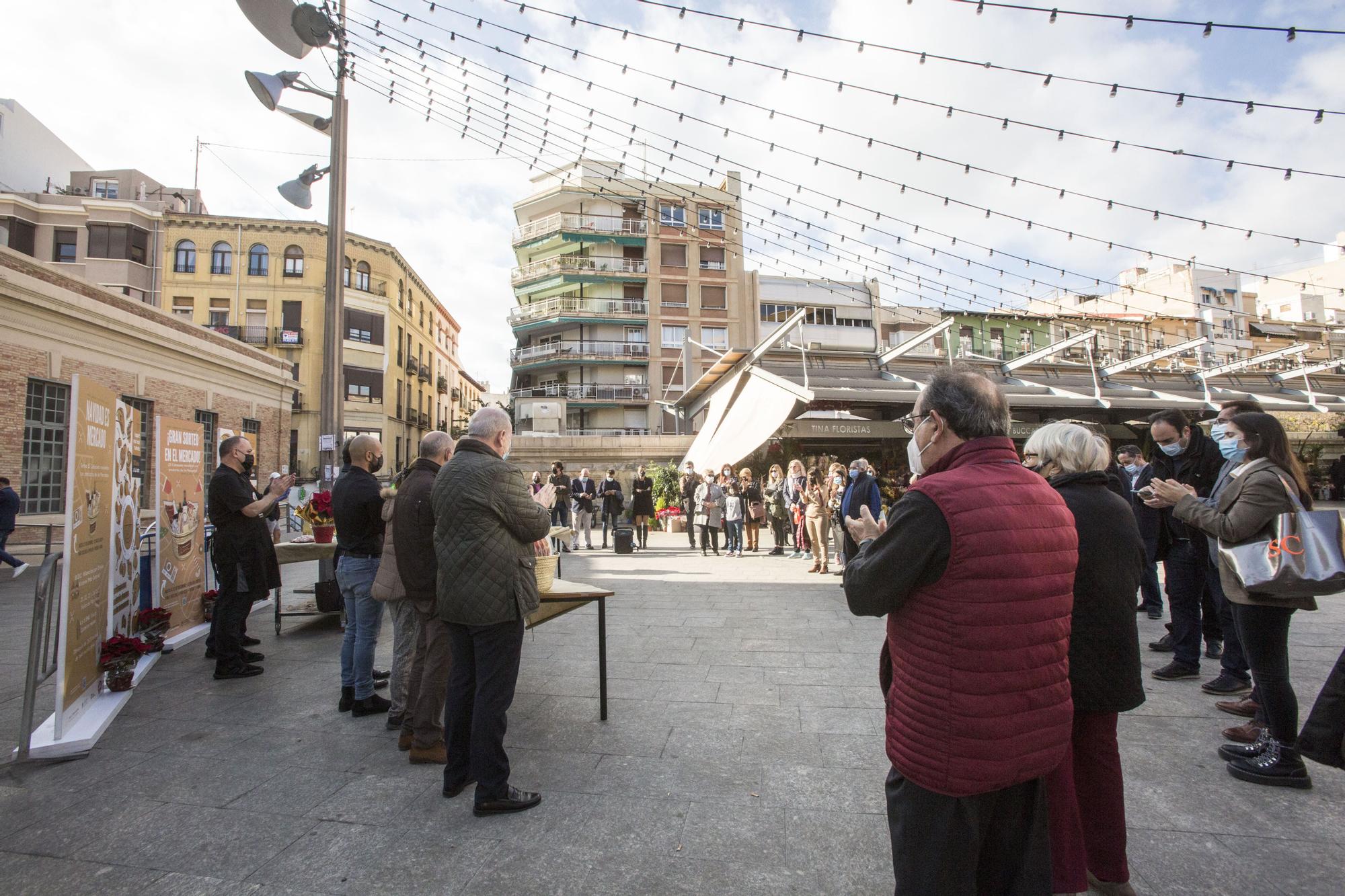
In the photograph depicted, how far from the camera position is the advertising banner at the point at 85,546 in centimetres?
347

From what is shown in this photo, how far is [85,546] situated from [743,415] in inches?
603

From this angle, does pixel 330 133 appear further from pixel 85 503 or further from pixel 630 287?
pixel 630 287

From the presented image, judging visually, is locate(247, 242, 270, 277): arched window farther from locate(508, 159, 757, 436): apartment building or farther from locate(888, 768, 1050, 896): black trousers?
locate(888, 768, 1050, 896): black trousers

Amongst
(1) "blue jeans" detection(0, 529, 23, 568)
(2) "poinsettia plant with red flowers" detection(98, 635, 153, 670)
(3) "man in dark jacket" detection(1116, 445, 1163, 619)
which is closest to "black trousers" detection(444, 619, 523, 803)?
(2) "poinsettia plant with red flowers" detection(98, 635, 153, 670)

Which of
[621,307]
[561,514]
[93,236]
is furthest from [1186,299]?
[93,236]

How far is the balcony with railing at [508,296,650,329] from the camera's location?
3809 centimetres

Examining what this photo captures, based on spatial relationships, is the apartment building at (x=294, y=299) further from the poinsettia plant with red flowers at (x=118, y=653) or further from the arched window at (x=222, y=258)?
the poinsettia plant with red flowers at (x=118, y=653)

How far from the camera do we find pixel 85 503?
12.2 feet

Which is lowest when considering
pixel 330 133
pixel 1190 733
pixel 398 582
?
pixel 1190 733

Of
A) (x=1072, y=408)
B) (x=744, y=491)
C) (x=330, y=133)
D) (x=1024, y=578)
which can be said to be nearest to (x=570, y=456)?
(x=744, y=491)

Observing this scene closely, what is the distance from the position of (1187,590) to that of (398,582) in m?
4.98

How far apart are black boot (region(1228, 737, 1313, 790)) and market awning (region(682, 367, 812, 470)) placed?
40.6 ft

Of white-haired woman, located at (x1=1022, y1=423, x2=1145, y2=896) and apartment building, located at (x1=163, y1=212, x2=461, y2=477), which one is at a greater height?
apartment building, located at (x1=163, y1=212, x2=461, y2=477)

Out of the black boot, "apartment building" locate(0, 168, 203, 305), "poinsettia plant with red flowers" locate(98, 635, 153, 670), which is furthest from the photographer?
"apartment building" locate(0, 168, 203, 305)
